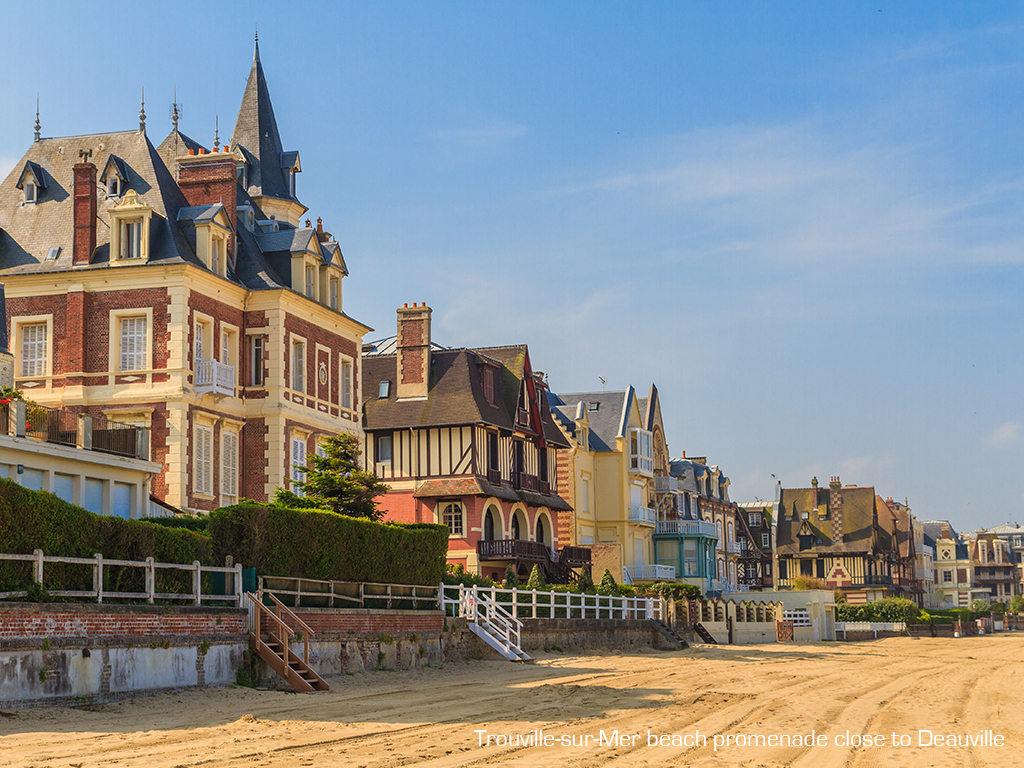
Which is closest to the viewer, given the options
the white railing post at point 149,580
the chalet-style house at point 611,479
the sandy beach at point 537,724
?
the sandy beach at point 537,724

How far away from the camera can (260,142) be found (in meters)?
40.3

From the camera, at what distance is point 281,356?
32.8 meters

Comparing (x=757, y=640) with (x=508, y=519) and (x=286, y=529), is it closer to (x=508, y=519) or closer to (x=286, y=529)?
(x=508, y=519)

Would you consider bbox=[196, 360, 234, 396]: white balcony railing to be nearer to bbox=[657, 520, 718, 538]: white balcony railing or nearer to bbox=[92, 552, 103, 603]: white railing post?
bbox=[92, 552, 103, 603]: white railing post

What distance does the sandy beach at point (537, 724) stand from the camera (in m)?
12.2

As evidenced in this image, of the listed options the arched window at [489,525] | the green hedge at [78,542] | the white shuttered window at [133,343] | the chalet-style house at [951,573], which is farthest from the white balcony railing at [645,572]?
the chalet-style house at [951,573]

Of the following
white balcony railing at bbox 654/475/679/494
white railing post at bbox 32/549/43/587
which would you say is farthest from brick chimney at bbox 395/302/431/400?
white railing post at bbox 32/549/43/587

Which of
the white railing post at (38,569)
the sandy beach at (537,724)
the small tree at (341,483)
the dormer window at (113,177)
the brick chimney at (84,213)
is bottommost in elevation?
the sandy beach at (537,724)

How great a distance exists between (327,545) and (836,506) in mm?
68398

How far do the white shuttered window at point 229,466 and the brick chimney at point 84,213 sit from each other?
18.8ft

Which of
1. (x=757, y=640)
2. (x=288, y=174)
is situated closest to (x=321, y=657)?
(x=288, y=174)

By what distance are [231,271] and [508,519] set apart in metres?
16.4

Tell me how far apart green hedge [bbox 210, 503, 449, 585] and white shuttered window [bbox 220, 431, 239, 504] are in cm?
690

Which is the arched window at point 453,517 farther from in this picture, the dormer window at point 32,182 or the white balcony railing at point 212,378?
the dormer window at point 32,182
